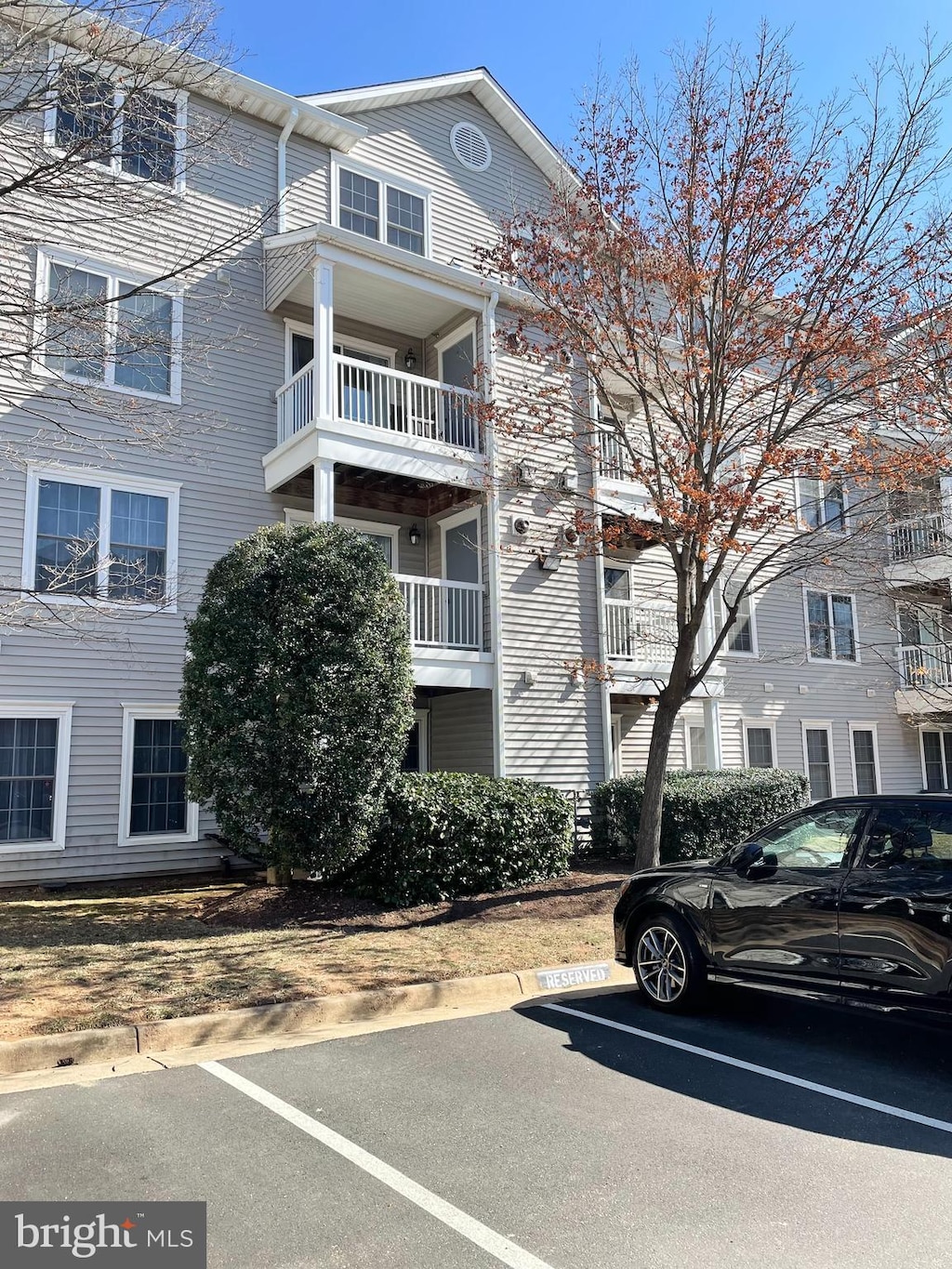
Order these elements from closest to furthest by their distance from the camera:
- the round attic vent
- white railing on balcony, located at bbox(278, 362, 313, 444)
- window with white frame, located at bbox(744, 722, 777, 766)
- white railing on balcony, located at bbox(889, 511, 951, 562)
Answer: white railing on balcony, located at bbox(278, 362, 313, 444) → white railing on balcony, located at bbox(889, 511, 951, 562) → the round attic vent → window with white frame, located at bbox(744, 722, 777, 766)

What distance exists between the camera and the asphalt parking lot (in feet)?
11.3

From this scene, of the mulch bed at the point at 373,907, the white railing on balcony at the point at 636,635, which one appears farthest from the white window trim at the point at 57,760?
the white railing on balcony at the point at 636,635

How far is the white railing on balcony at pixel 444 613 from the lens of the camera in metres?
14.0

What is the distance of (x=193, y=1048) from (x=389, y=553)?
10839mm

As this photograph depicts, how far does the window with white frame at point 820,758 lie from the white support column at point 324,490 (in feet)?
42.7

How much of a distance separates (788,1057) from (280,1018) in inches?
133

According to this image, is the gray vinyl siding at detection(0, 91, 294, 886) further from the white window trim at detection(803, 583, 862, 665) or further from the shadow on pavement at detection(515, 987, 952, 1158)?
the white window trim at detection(803, 583, 862, 665)

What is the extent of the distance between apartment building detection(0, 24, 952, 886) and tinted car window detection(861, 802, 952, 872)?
7.34 meters

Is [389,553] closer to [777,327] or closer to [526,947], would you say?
[777,327]

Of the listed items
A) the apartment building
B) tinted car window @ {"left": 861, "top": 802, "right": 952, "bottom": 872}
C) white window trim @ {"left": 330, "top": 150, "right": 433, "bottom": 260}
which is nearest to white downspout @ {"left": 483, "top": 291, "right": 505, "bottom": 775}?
the apartment building

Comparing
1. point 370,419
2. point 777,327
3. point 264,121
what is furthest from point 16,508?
→ point 777,327

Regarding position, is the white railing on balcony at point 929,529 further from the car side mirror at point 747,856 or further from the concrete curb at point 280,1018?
the concrete curb at point 280,1018

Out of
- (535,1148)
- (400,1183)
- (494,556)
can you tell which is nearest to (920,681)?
(494,556)

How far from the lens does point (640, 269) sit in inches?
468
